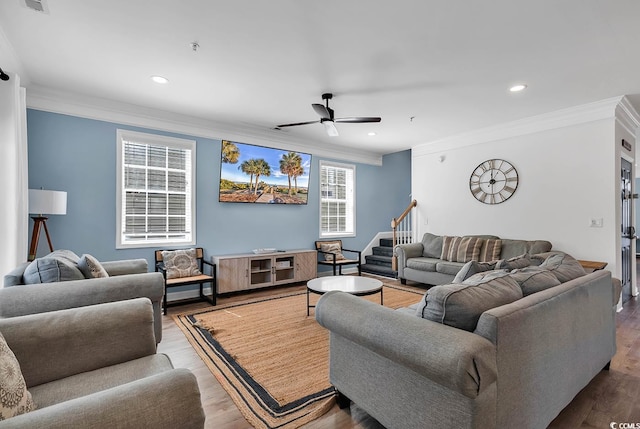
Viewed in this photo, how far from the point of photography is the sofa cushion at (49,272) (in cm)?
221

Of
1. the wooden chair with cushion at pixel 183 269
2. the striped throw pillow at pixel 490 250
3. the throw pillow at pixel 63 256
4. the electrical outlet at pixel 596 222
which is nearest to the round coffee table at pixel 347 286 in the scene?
the wooden chair with cushion at pixel 183 269

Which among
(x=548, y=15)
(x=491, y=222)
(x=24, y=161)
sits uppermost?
(x=548, y=15)

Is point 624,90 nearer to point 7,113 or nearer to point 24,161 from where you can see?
point 7,113

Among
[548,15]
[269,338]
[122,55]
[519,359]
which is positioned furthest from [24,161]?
[548,15]

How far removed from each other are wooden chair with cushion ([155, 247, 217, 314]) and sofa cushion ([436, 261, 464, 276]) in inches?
129

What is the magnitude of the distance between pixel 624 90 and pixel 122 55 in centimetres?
534

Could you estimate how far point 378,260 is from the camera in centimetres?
639

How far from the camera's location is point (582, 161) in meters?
4.14

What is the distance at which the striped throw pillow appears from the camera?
4557 millimetres

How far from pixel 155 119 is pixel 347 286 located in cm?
345

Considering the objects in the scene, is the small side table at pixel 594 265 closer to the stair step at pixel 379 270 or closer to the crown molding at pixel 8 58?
the stair step at pixel 379 270

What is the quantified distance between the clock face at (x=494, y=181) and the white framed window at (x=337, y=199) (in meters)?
2.34

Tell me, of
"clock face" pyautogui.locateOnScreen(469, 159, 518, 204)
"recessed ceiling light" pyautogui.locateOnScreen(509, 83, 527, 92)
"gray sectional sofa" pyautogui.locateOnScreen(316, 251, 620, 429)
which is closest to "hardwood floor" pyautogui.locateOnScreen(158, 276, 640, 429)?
"gray sectional sofa" pyautogui.locateOnScreen(316, 251, 620, 429)

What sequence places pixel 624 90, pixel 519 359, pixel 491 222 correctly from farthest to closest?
pixel 491 222, pixel 624 90, pixel 519 359
